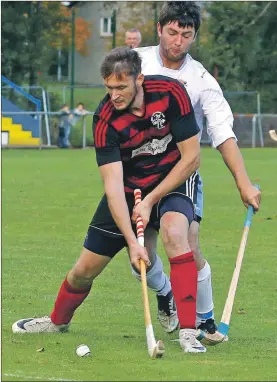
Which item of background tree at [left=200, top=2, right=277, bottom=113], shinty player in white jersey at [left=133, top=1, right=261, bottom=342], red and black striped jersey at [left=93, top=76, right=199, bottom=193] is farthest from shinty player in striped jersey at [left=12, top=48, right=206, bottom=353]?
background tree at [left=200, top=2, right=277, bottom=113]

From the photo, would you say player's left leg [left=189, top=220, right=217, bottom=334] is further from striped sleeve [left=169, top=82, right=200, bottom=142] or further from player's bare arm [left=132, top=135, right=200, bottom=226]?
striped sleeve [left=169, top=82, right=200, bottom=142]

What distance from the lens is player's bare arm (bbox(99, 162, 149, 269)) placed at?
748 centimetres

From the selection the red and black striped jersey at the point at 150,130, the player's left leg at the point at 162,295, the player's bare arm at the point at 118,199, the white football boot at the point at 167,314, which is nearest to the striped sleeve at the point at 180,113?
the red and black striped jersey at the point at 150,130

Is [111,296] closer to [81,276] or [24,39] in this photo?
[81,276]

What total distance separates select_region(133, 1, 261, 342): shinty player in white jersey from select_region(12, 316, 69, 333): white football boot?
790 mm

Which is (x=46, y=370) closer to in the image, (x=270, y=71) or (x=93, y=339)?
(x=93, y=339)

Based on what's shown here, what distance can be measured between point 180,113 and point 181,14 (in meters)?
0.80

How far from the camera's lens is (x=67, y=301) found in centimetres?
836

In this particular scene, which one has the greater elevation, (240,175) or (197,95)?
(197,95)

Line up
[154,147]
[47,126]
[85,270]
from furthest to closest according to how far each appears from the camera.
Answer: [47,126]
[85,270]
[154,147]

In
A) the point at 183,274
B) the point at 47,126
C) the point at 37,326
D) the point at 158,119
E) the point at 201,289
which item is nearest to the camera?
the point at 183,274

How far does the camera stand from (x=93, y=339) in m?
8.09

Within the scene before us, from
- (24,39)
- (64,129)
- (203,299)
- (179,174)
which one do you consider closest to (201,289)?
(203,299)

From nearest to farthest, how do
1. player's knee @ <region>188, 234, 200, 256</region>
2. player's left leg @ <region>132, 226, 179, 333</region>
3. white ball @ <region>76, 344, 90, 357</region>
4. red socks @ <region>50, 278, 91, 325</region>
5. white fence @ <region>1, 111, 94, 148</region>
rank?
white ball @ <region>76, 344, 90, 357</region>
player's knee @ <region>188, 234, 200, 256</region>
red socks @ <region>50, 278, 91, 325</region>
player's left leg @ <region>132, 226, 179, 333</region>
white fence @ <region>1, 111, 94, 148</region>
